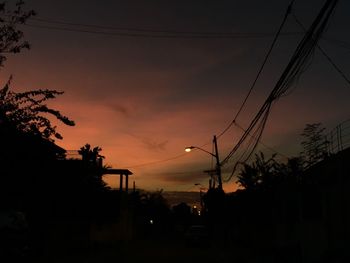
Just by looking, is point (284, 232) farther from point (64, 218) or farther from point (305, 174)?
point (64, 218)

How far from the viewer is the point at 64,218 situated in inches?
1292

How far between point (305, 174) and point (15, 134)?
11395 mm

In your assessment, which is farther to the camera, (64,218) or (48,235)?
(64,218)

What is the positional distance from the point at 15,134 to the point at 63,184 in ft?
26.9

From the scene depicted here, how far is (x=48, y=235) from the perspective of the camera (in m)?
28.5

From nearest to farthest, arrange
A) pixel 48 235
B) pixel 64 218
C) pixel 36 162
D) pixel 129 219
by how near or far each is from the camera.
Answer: pixel 36 162 → pixel 48 235 → pixel 64 218 → pixel 129 219

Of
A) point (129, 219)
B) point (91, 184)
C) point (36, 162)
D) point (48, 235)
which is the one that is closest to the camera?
point (36, 162)

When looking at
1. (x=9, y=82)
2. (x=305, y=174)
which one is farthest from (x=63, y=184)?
(x=305, y=174)

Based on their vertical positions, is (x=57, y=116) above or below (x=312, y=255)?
above

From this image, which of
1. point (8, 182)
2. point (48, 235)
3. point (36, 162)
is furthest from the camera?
point (48, 235)

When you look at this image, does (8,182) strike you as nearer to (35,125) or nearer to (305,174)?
(35,125)

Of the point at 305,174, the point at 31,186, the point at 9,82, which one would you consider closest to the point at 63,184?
the point at 31,186

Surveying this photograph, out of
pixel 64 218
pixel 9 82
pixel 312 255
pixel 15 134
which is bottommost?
pixel 312 255

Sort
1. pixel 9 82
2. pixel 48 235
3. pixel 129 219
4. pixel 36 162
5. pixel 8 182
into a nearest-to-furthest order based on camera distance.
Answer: pixel 9 82 < pixel 8 182 < pixel 36 162 < pixel 48 235 < pixel 129 219
